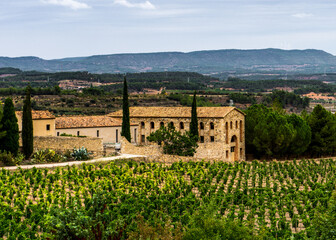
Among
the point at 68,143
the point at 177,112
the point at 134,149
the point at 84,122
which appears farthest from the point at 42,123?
the point at 177,112

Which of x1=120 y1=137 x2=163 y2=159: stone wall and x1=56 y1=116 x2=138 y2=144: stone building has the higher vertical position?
x1=56 y1=116 x2=138 y2=144: stone building

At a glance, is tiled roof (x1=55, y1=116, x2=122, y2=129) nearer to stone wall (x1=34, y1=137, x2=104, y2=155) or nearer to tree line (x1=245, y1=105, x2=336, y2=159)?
stone wall (x1=34, y1=137, x2=104, y2=155)

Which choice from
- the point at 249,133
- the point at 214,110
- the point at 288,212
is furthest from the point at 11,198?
the point at 249,133

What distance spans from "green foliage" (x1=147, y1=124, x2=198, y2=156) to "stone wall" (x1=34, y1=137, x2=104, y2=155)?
5531 millimetres

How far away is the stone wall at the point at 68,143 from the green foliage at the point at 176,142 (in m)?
5.53

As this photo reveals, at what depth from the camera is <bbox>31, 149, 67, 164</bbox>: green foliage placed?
35562 mm

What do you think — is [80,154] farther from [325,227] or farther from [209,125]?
[325,227]

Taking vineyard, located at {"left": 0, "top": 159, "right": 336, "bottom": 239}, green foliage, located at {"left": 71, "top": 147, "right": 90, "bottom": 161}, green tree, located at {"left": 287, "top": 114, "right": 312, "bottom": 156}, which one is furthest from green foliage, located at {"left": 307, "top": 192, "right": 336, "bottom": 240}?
green tree, located at {"left": 287, "top": 114, "right": 312, "bottom": 156}

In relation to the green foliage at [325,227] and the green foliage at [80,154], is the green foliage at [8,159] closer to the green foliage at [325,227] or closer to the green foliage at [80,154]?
the green foliage at [80,154]

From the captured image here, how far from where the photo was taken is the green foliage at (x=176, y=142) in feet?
139

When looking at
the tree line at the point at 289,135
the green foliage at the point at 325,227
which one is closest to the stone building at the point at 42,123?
the tree line at the point at 289,135

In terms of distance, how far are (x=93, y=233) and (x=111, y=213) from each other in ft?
10.1

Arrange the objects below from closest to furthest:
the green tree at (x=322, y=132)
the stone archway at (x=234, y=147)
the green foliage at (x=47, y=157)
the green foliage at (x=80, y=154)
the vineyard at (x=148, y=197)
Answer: the vineyard at (x=148, y=197)
the green foliage at (x=47, y=157)
the green foliage at (x=80, y=154)
the stone archway at (x=234, y=147)
the green tree at (x=322, y=132)

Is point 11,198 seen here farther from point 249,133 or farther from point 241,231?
point 249,133
